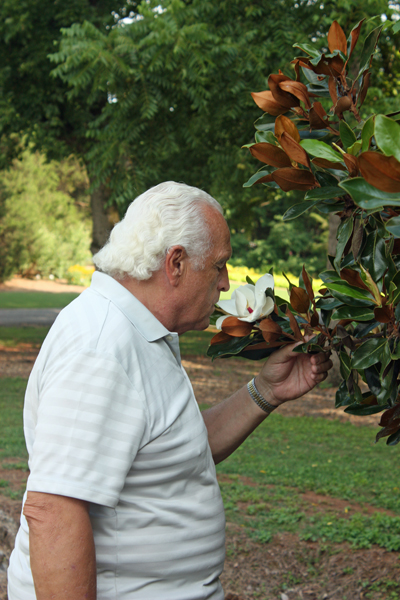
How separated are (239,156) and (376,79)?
3037 mm

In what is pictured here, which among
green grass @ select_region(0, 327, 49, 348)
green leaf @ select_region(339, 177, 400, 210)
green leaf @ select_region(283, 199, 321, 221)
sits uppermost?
green leaf @ select_region(339, 177, 400, 210)

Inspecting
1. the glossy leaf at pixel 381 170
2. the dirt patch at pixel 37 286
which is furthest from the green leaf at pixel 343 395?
the dirt patch at pixel 37 286

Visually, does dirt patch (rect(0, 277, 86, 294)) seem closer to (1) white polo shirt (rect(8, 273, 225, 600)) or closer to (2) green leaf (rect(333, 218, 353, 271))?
(1) white polo shirt (rect(8, 273, 225, 600))

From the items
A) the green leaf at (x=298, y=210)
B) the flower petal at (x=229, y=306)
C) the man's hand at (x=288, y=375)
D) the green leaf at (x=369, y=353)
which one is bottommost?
the man's hand at (x=288, y=375)

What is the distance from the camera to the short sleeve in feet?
4.43

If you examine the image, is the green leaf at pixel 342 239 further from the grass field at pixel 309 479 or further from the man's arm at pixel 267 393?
the grass field at pixel 309 479

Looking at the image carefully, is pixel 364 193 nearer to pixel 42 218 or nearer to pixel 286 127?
pixel 286 127

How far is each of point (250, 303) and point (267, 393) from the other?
444mm

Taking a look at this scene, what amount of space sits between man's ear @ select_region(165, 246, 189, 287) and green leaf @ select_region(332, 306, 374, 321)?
48 centimetres

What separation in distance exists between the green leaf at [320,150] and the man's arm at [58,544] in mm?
964

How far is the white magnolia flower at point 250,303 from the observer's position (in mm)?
1711

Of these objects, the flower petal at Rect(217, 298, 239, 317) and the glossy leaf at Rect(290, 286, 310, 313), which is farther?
the flower petal at Rect(217, 298, 239, 317)

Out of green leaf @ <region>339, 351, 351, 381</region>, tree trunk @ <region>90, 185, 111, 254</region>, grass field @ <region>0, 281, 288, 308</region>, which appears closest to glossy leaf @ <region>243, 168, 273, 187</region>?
green leaf @ <region>339, 351, 351, 381</region>

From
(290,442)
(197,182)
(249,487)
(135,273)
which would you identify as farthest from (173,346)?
(197,182)
